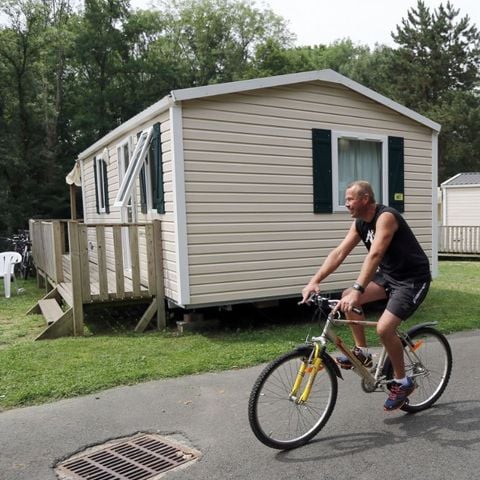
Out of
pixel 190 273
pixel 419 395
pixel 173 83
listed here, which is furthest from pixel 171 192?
pixel 173 83

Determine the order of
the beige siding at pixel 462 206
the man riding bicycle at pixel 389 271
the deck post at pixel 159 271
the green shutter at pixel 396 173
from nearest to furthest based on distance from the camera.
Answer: the man riding bicycle at pixel 389 271
the deck post at pixel 159 271
the green shutter at pixel 396 173
the beige siding at pixel 462 206

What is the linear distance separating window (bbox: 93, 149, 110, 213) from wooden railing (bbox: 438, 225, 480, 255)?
36.6 feet

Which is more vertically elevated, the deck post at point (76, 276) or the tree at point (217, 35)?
the tree at point (217, 35)

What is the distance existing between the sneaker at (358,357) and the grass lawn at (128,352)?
178cm

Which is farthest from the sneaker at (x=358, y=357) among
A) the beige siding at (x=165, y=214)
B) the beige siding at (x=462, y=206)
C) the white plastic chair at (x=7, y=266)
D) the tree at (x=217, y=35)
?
the tree at (x=217, y=35)

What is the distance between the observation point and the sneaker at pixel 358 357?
3529 millimetres

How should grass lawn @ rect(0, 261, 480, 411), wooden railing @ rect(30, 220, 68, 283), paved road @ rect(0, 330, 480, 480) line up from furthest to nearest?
wooden railing @ rect(30, 220, 68, 283), grass lawn @ rect(0, 261, 480, 411), paved road @ rect(0, 330, 480, 480)

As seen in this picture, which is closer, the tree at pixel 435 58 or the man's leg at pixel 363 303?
the man's leg at pixel 363 303

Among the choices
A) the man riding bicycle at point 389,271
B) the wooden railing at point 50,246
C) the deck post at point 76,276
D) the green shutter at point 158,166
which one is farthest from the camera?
the wooden railing at point 50,246

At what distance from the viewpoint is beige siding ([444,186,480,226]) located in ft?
61.4

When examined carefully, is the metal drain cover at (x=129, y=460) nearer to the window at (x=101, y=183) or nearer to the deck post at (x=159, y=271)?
the deck post at (x=159, y=271)

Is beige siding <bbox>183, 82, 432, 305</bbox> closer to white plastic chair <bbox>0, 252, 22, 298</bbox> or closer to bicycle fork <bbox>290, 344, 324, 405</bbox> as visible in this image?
bicycle fork <bbox>290, 344, 324, 405</bbox>

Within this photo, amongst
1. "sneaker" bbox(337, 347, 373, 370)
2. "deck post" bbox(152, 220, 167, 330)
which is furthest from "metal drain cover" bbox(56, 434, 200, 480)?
"deck post" bbox(152, 220, 167, 330)

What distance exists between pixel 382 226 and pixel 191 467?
1.93 metres
